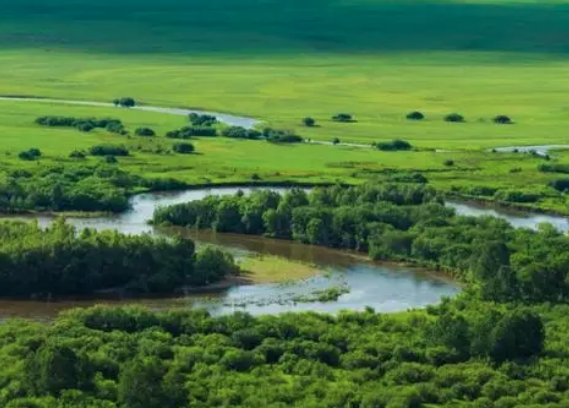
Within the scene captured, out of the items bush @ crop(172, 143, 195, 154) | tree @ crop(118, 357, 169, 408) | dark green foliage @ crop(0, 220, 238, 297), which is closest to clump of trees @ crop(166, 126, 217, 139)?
bush @ crop(172, 143, 195, 154)

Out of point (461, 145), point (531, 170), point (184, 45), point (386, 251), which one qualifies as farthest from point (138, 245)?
point (184, 45)

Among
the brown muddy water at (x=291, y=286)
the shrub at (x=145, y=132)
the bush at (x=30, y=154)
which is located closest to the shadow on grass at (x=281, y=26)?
the shrub at (x=145, y=132)

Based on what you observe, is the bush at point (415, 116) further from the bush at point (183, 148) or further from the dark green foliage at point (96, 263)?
the dark green foliage at point (96, 263)

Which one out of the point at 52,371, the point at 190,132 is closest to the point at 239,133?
the point at 190,132

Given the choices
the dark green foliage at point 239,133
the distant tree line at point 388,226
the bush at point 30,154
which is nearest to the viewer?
the distant tree line at point 388,226

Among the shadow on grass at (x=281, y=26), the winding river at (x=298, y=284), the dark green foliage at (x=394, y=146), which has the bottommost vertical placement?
the winding river at (x=298, y=284)

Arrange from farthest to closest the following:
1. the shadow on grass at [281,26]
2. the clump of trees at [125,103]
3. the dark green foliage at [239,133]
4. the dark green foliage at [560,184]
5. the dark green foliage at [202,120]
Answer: the shadow on grass at [281,26] → the clump of trees at [125,103] → the dark green foliage at [202,120] → the dark green foliage at [239,133] → the dark green foliage at [560,184]
